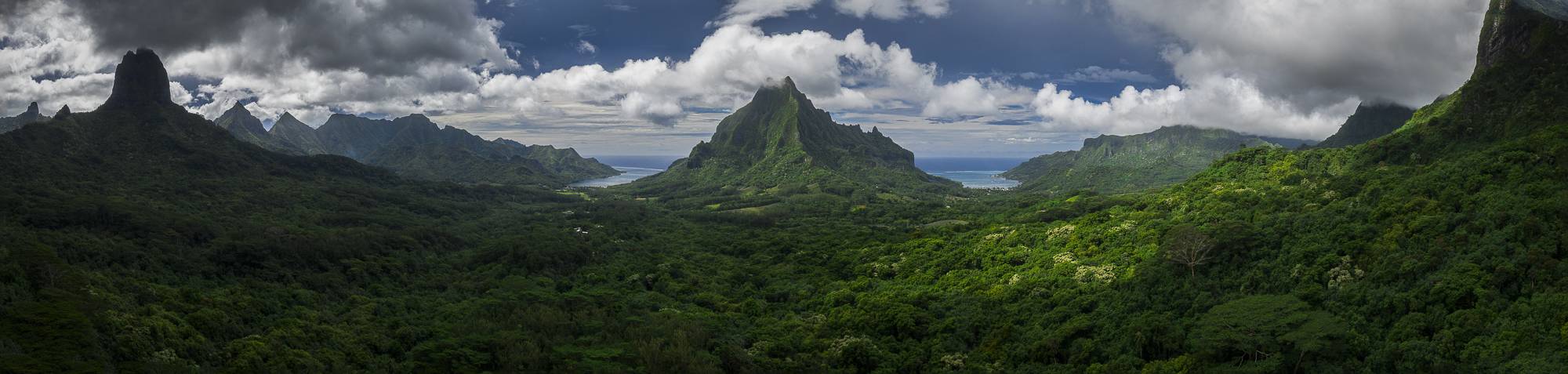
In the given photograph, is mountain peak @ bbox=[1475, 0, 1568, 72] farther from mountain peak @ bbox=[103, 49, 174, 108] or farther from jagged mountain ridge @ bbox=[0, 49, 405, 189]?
mountain peak @ bbox=[103, 49, 174, 108]

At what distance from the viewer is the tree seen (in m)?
63.6

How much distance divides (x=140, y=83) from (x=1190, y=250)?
25310 cm

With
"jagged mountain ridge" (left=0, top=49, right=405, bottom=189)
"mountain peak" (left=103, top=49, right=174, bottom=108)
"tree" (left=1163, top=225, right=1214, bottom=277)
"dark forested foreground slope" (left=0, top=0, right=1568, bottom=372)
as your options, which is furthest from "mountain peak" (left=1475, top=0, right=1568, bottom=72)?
"mountain peak" (left=103, top=49, right=174, bottom=108)

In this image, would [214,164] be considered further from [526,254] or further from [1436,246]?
[1436,246]

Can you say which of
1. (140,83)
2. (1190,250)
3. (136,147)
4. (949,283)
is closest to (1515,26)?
(1190,250)

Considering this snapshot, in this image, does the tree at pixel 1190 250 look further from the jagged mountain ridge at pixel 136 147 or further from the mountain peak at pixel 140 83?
the mountain peak at pixel 140 83

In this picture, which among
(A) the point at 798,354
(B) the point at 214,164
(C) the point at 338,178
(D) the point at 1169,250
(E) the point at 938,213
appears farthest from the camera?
(C) the point at 338,178

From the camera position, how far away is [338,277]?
8269cm

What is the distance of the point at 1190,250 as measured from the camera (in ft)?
211

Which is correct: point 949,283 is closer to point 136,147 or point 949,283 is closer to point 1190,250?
point 1190,250

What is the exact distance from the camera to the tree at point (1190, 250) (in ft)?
209

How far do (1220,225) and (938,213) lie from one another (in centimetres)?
10732

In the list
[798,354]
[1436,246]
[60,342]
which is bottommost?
[798,354]

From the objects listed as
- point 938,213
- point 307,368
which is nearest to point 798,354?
point 307,368
